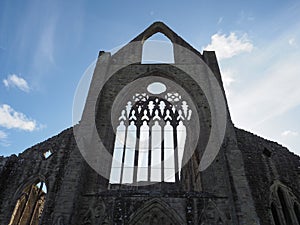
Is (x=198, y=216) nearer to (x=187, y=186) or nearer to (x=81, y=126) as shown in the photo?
(x=187, y=186)

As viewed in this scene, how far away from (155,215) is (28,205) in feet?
15.2

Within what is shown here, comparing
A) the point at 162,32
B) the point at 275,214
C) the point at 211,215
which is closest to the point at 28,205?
the point at 211,215

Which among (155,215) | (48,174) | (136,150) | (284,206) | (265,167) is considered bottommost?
(155,215)

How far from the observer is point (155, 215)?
7.26 m

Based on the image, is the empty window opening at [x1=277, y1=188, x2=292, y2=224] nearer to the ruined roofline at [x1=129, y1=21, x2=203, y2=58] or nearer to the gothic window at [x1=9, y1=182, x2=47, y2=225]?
the ruined roofline at [x1=129, y1=21, x2=203, y2=58]

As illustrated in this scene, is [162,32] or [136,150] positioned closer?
[136,150]

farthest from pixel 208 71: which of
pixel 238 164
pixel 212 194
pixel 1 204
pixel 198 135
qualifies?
pixel 1 204

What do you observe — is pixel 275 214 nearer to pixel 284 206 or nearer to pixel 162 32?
pixel 284 206

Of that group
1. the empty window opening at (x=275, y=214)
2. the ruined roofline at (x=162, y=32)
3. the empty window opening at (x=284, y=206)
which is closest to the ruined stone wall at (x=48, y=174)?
the empty window opening at (x=275, y=214)

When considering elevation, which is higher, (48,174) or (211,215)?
(48,174)

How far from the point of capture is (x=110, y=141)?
921cm

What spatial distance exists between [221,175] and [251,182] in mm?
1159

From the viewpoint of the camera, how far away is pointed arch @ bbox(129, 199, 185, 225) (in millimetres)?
7066

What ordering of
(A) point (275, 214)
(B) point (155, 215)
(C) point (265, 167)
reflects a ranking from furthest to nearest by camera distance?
(C) point (265, 167) → (A) point (275, 214) → (B) point (155, 215)
